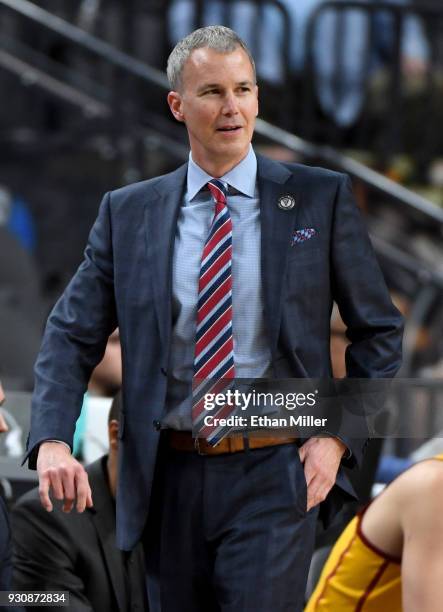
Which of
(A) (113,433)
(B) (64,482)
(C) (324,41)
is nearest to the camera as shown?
(B) (64,482)

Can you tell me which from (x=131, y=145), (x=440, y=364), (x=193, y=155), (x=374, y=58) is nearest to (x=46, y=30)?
(x=131, y=145)

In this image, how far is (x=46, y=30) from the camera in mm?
9289

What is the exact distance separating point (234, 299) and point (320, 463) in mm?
493

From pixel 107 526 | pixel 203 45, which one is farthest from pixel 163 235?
pixel 107 526

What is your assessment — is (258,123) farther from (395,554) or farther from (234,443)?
(395,554)

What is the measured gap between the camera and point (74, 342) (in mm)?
4184

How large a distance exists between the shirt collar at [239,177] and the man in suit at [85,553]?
0.98 metres

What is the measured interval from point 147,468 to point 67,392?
30 centimetres

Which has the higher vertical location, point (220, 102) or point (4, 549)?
A: point (220, 102)

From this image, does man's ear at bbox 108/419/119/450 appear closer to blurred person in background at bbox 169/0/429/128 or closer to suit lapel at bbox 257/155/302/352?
suit lapel at bbox 257/155/302/352

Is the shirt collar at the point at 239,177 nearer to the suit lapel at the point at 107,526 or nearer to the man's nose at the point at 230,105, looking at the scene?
the man's nose at the point at 230,105

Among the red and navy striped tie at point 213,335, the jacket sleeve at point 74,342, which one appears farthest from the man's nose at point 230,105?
the jacket sleeve at point 74,342

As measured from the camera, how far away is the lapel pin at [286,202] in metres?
4.12

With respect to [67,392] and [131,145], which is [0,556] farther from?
[131,145]
